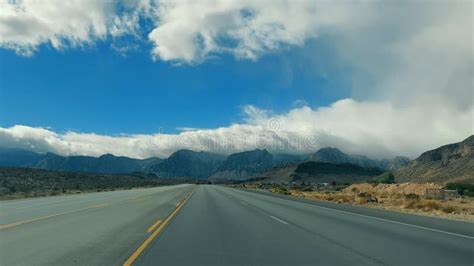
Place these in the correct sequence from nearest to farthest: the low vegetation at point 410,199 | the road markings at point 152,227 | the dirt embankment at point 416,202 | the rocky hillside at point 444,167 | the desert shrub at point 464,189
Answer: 1. the road markings at point 152,227
2. the dirt embankment at point 416,202
3. the low vegetation at point 410,199
4. the desert shrub at point 464,189
5. the rocky hillside at point 444,167

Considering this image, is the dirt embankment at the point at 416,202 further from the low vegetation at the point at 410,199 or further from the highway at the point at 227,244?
the highway at the point at 227,244

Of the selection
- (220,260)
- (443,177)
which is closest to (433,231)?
(220,260)

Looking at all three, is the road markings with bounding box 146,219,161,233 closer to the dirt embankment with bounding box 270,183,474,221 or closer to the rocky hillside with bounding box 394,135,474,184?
the dirt embankment with bounding box 270,183,474,221

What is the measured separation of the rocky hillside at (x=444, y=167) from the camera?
10392 cm

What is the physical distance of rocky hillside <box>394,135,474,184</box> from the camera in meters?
104

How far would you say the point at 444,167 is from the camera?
120 m

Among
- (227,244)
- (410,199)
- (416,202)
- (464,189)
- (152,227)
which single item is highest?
(464,189)

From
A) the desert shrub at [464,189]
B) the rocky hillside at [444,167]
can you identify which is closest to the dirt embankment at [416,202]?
the desert shrub at [464,189]

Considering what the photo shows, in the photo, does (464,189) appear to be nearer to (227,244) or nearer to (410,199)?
(410,199)

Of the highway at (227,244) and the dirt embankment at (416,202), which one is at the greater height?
the dirt embankment at (416,202)

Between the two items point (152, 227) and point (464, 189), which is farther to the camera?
point (464, 189)

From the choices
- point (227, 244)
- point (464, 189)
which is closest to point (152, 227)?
point (227, 244)

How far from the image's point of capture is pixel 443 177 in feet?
358

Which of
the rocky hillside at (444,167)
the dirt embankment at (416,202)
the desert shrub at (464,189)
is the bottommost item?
the dirt embankment at (416,202)
